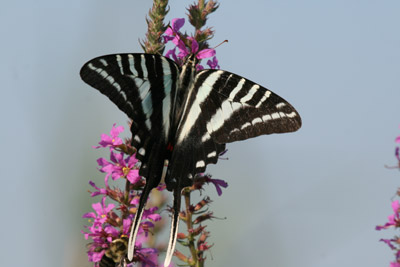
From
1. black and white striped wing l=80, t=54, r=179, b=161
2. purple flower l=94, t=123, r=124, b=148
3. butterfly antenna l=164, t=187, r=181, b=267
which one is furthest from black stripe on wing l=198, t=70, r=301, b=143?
purple flower l=94, t=123, r=124, b=148

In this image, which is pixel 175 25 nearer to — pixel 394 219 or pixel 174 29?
pixel 174 29

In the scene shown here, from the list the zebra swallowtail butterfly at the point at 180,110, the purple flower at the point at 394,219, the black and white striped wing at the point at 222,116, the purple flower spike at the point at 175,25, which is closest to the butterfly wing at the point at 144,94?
the zebra swallowtail butterfly at the point at 180,110

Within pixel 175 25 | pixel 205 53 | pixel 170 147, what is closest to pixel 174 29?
pixel 175 25

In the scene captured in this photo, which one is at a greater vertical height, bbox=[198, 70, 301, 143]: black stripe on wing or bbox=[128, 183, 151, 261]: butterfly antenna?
bbox=[198, 70, 301, 143]: black stripe on wing

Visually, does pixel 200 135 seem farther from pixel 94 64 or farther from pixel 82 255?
pixel 82 255

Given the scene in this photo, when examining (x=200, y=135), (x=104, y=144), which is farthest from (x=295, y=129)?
(x=104, y=144)

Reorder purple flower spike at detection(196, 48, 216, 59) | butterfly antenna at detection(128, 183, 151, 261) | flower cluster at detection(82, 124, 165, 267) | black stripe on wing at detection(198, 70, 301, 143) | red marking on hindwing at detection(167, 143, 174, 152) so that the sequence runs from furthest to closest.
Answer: red marking on hindwing at detection(167, 143, 174, 152) → purple flower spike at detection(196, 48, 216, 59) → black stripe on wing at detection(198, 70, 301, 143) → flower cluster at detection(82, 124, 165, 267) → butterfly antenna at detection(128, 183, 151, 261)

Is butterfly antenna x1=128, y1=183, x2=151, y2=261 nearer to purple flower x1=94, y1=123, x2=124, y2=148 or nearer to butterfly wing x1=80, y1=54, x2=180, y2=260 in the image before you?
butterfly wing x1=80, y1=54, x2=180, y2=260

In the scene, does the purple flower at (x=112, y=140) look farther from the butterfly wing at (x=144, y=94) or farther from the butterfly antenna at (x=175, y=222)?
the butterfly antenna at (x=175, y=222)
